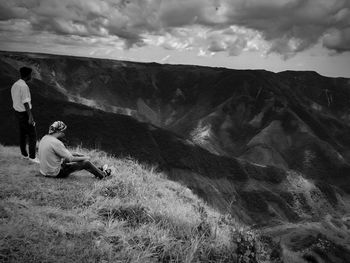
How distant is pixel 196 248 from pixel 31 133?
325 inches

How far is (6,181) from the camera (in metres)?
9.23

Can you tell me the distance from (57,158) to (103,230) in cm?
435

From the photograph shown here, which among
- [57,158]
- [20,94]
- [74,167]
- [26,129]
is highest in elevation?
[20,94]

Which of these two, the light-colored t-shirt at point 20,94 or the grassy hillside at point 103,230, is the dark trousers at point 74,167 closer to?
the grassy hillside at point 103,230

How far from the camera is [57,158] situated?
10188 mm

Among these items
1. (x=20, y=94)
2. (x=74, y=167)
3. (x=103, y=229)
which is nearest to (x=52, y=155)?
(x=74, y=167)

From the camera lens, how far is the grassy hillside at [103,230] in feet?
17.6

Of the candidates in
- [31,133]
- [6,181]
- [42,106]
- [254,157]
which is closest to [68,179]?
[6,181]

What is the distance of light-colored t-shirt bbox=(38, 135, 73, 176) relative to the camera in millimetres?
10102

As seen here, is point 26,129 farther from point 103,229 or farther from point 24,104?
point 103,229

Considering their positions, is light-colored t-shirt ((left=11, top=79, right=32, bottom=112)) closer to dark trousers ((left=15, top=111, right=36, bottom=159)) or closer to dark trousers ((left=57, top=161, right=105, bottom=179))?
dark trousers ((left=15, top=111, right=36, bottom=159))

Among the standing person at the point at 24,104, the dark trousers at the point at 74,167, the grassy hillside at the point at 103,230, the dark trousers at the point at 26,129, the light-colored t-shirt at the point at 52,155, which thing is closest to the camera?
the grassy hillside at the point at 103,230

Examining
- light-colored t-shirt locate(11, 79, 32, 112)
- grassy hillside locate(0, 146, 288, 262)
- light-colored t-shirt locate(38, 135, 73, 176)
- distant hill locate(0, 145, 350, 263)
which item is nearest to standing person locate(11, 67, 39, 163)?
light-colored t-shirt locate(11, 79, 32, 112)

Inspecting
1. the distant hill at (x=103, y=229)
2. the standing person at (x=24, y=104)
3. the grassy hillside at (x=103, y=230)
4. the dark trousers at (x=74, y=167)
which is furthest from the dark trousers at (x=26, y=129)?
the grassy hillside at (x=103, y=230)
